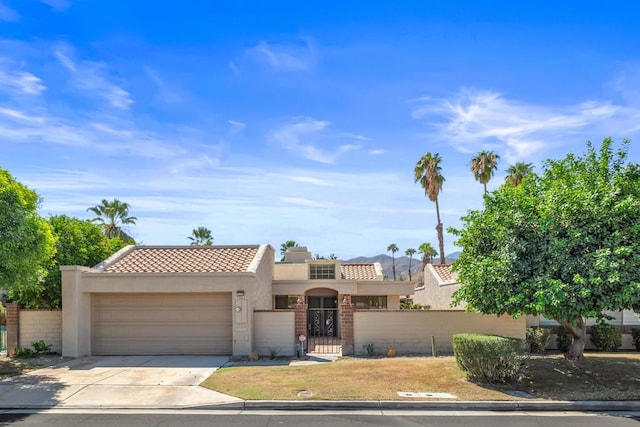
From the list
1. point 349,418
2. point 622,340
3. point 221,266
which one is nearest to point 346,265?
point 221,266

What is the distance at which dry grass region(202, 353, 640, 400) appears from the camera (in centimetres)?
1170

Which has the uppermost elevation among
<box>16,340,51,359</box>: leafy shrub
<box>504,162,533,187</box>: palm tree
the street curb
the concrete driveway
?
<box>504,162,533,187</box>: palm tree

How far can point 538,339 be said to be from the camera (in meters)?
18.6

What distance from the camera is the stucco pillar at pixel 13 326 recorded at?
1886 centimetres

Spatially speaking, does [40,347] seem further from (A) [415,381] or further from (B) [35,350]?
(A) [415,381]

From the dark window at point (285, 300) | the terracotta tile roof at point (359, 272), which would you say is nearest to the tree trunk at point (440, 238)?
the terracotta tile roof at point (359, 272)

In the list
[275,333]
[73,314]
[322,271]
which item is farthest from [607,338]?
[73,314]

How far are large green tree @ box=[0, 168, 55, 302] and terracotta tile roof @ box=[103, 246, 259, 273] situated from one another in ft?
13.3

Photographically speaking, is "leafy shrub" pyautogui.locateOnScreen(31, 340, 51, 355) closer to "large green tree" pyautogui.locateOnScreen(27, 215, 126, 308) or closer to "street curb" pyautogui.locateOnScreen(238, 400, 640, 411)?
"large green tree" pyautogui.locateOnScreen(27, 215, 126, 308)

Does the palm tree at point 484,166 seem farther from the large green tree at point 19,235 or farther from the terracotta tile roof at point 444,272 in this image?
the large green tree at point 19,235

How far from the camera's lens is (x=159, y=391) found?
12.4m

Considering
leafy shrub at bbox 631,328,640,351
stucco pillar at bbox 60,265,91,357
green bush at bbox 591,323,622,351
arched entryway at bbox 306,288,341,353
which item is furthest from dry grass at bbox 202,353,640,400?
arched entryway at bbox 306,288,341,353

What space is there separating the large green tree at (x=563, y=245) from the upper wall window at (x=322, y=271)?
570 inches

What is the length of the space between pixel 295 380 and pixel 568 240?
7.67 metres
